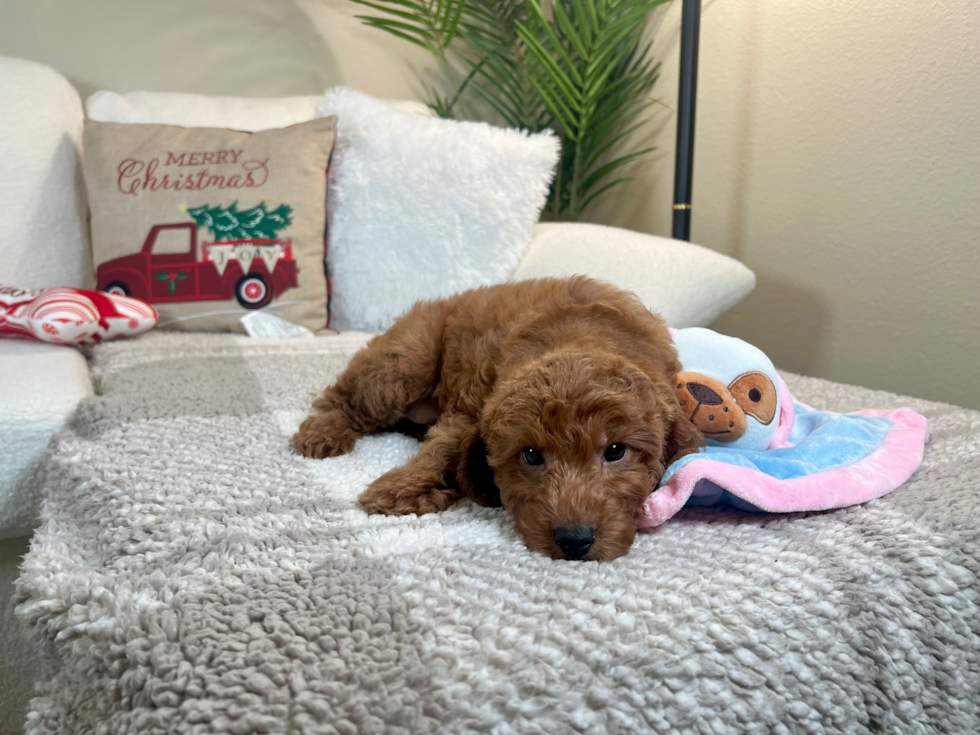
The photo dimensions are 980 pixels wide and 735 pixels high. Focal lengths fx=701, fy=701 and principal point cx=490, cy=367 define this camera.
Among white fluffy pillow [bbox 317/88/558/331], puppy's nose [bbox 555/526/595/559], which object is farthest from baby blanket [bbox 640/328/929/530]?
white fluffy pillow [bbox 317/88/558/331]

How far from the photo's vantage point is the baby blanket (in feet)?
3.71

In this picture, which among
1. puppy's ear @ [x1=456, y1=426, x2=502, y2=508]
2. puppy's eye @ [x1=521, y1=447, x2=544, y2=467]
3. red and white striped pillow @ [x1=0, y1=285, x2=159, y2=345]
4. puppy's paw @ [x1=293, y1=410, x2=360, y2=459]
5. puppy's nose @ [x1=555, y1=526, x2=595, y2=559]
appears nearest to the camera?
puppy's nose @ [x1=555, y1=526, x2=595, y2=559]

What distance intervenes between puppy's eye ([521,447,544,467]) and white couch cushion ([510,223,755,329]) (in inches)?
49.7

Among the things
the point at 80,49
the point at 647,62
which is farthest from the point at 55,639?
the point at 647,62

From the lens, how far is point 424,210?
257 cm

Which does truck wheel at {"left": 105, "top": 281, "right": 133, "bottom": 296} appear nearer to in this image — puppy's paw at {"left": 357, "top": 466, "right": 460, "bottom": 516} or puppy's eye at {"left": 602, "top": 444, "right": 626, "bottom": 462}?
puppy's paw at {"left": 357, "top": 466, "right": 460, "bottom": 516}

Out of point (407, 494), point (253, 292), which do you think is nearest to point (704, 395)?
point (407, 494)

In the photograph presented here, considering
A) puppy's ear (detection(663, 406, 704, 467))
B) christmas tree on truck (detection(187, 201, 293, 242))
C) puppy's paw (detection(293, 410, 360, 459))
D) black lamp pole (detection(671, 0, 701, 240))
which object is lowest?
puppy's paw (detection(293, 410, 360, 459))

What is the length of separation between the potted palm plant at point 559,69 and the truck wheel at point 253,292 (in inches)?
49.4

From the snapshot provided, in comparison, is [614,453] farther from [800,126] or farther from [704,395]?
[800,126]

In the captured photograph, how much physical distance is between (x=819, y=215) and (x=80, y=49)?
10.1 feet

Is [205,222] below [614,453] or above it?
above

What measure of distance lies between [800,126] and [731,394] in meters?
1.70

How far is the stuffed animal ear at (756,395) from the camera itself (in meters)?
1.35
